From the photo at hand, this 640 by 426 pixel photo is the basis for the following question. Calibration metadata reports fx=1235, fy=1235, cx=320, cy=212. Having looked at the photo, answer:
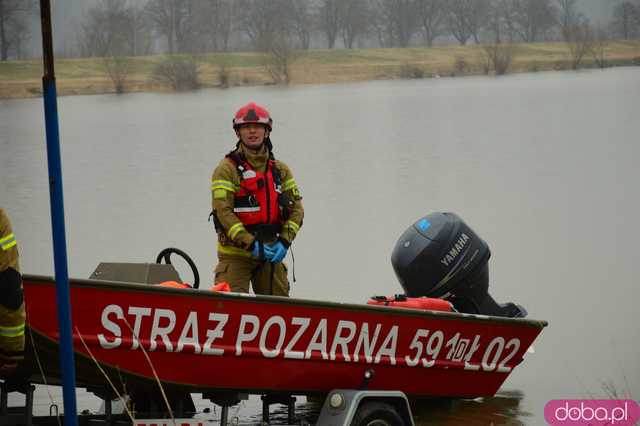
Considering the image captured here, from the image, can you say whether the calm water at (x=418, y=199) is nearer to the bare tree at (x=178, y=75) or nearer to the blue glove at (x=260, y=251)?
the blue glove at (x=260, y=251)

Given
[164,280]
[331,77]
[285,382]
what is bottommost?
[331,77]

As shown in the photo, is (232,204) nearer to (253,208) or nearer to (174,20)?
(253,208)

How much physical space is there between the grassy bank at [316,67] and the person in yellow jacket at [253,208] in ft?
131

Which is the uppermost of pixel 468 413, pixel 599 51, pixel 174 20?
pixel 468 413

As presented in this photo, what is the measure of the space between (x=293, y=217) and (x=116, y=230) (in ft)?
26.1

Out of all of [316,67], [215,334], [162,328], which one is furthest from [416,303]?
[316,67]

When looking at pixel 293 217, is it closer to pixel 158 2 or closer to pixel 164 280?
pixel 164 280

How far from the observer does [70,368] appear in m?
3.79

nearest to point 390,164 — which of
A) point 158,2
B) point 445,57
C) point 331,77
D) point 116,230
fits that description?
point 116,230

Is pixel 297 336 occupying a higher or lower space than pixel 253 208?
lower

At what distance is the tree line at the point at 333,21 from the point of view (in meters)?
84.1

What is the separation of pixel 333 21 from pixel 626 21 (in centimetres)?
2911

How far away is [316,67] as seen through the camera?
62.6m

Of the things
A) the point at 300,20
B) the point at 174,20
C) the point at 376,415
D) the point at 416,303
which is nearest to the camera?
the point at 376,415
